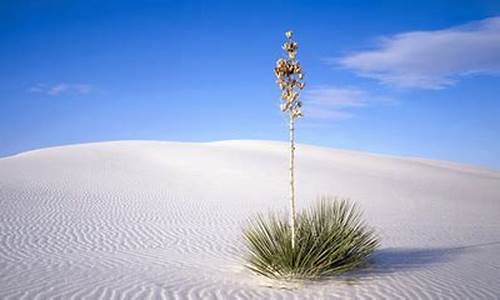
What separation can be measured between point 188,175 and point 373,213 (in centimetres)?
1224

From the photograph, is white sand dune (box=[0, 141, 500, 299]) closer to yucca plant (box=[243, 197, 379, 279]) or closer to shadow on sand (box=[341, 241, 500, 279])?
shadow on sand (box=[341, 241, 500, 279])

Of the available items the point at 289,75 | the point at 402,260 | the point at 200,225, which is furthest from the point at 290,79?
the point at 200,225

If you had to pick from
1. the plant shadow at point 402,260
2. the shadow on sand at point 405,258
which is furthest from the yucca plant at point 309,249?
the shadow on sand at point 405,258

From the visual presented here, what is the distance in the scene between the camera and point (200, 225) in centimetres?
1397

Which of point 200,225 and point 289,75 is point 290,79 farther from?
point 200,225

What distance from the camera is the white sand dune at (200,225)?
22.4 ft

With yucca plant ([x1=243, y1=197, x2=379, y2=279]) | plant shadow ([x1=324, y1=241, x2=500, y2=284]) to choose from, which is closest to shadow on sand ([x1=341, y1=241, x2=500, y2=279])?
plant shadow ([x1=324, y1=241, x2=500, y2=284])

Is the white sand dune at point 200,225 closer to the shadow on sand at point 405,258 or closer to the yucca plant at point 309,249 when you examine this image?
the shadow on sand at point 405,258

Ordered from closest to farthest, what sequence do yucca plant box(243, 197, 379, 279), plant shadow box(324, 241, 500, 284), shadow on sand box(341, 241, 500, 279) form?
yucca plant box(243, 197, 379, 279) < plant shadow box(324, 241, 500, 284) < shadow on sand box(341, 241, 500, 279)

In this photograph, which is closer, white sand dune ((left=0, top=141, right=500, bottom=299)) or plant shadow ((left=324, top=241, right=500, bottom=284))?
white sand dune ((left=0, top=141, right=500, bottom=299))

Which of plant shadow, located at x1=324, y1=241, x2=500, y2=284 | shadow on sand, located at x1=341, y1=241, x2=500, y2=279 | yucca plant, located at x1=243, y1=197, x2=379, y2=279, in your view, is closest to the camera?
yucca plant, located at x1=243, y1=197, x2=379, y2=279

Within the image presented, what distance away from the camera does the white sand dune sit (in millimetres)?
6840

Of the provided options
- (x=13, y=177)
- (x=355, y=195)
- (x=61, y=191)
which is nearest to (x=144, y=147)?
(x=13, y=177)

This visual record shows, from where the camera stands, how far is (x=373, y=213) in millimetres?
17234
